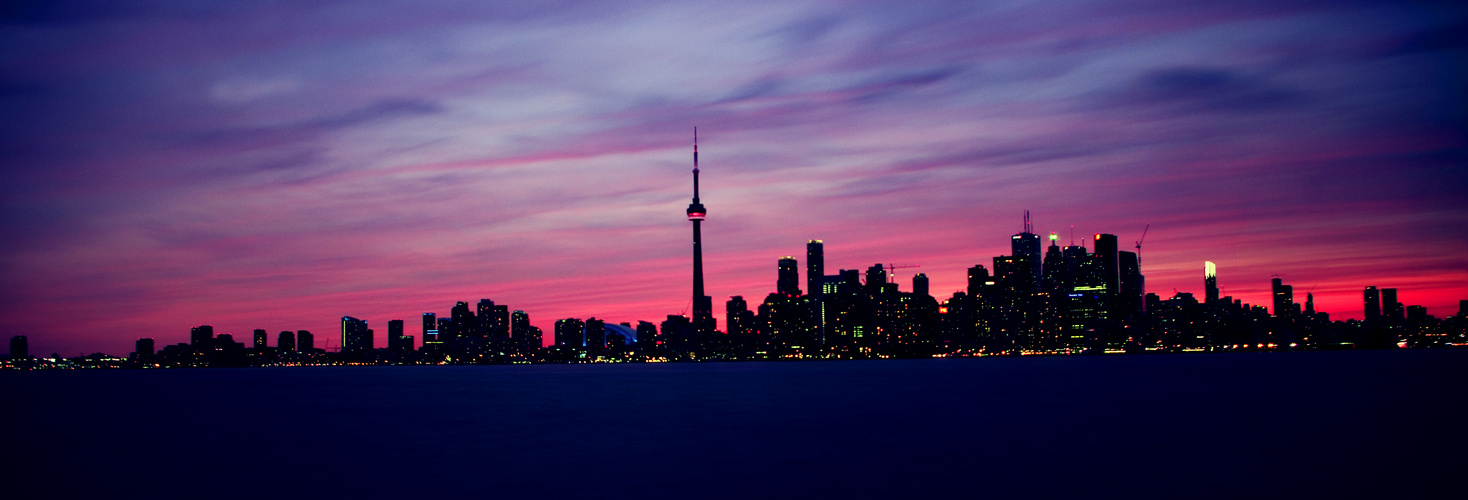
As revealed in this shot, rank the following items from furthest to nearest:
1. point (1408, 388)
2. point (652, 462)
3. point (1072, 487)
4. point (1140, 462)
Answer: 1. point (1408, 388)
2. point (652, 462)
3. point (1140, 462)
4. point (1072, 487)

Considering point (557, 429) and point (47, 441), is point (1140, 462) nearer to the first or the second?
point (557, 429)

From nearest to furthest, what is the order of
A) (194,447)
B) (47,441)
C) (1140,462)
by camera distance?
1. (1140,462)
2. (194,447)
3. (47,441)

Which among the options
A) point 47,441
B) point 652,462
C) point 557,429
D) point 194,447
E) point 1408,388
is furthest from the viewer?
point 1408,388

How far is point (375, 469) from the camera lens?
55000 millimetres

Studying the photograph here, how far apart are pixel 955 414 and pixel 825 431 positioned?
22.4m

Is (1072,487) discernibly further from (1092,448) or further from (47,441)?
(47,441)

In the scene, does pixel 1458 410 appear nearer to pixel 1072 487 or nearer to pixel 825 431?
pixel 825 431

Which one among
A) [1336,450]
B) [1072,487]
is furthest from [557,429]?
→ [1336,450]

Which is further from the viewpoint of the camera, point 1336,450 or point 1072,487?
point 1336,450

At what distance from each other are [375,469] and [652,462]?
46.7ft

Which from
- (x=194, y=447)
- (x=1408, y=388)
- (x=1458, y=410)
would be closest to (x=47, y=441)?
(x=194, y=447)

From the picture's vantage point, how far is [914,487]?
46.5m

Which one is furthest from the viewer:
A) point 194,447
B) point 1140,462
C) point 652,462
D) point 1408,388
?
point 1408,388

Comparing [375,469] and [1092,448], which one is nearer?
[375,469]
